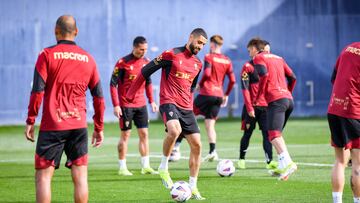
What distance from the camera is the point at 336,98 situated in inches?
440

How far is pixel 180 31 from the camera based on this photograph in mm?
37906

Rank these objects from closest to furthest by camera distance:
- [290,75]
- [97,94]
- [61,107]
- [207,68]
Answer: [61,107], [97,94], [290,75], [207,68]

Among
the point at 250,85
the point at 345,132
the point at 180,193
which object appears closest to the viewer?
the point at 345,132

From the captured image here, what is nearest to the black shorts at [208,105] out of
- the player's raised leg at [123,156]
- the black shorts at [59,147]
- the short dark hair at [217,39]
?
the short dark hair at [217,39]

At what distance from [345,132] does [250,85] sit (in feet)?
24.4

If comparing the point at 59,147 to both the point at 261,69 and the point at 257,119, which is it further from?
the point at 257,119

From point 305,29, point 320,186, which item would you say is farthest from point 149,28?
point 320,186

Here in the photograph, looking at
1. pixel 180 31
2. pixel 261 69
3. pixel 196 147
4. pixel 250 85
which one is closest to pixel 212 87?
pixel 250 85

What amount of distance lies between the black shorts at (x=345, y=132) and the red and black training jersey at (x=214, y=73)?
9.03m

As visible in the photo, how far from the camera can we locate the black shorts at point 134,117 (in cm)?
1728

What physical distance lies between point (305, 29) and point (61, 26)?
31.6 m

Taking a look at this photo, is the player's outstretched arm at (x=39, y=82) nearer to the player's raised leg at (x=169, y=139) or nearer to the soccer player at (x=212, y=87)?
the player's raised leg at (x=169, y=139)

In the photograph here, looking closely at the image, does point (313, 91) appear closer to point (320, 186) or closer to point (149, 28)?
point (149, 28)

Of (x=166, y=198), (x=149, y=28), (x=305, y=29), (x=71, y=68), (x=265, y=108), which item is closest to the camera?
(x=71, y=68)
